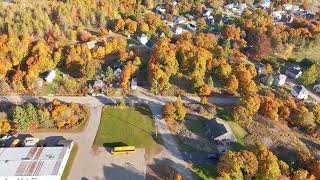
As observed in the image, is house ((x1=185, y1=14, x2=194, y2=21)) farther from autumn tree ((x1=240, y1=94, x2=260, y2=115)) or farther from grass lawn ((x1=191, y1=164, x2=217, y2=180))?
grass lawn ((x1=191, y1=164, x2=217, y2=180))

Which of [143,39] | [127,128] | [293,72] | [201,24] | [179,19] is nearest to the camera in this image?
[127,128]

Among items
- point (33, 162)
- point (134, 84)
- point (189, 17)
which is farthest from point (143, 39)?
point (33, 162)

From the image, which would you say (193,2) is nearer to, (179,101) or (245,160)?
(179,101)

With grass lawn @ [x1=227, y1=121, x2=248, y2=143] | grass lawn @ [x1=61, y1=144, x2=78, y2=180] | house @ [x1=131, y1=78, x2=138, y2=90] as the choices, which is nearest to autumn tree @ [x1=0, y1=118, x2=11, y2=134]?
grass lawn @ [x1=61, y1=144, x2=78, y2=180]

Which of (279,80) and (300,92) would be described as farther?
(279,80)

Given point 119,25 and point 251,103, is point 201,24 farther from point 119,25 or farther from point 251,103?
point 251,103

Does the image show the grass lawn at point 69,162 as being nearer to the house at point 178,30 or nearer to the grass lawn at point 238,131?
the grass lawn at point 238,131

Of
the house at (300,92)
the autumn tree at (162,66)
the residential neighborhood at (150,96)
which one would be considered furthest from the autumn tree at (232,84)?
the house at (300,92)
